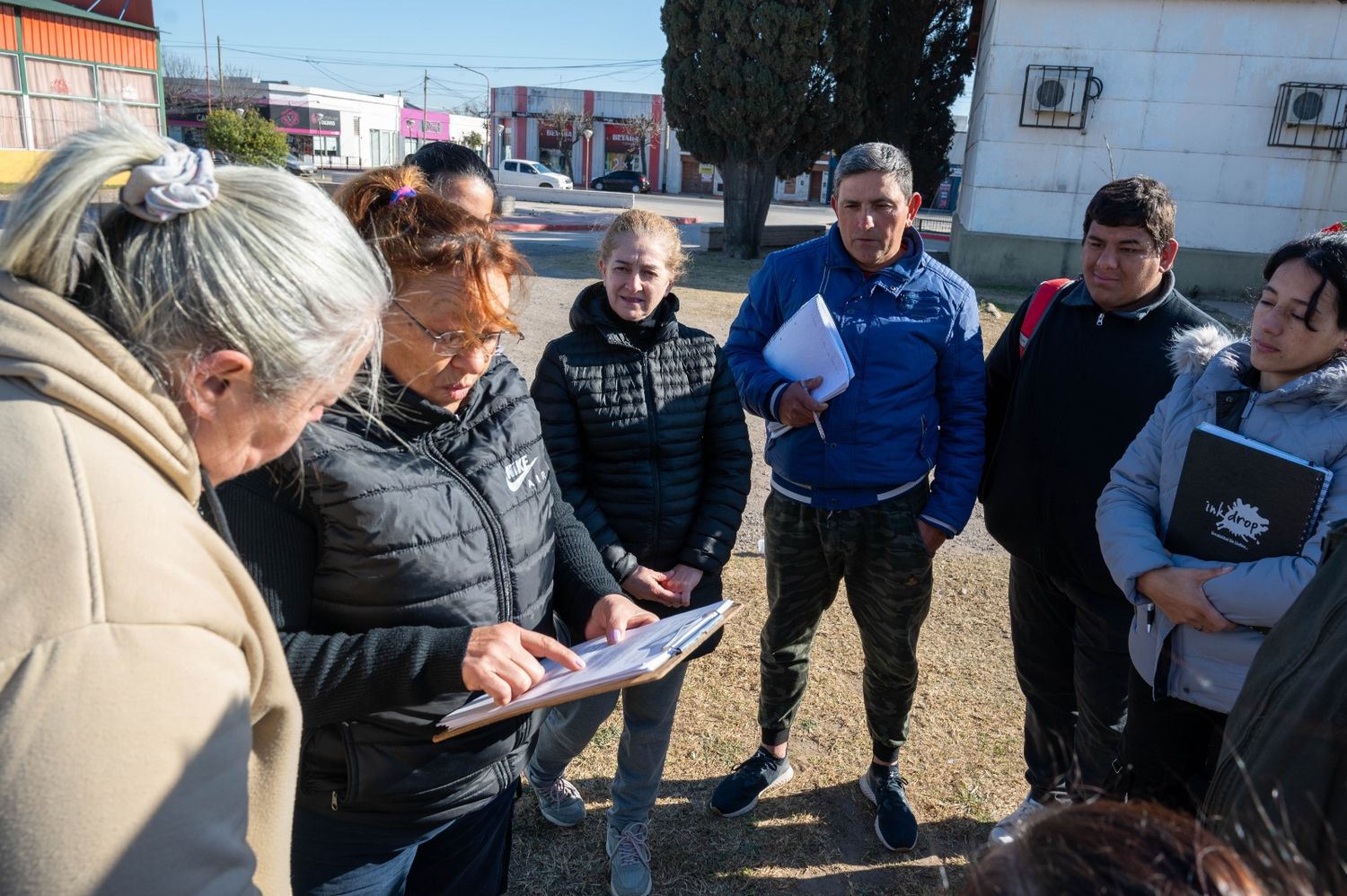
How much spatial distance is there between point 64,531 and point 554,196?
35.6 m

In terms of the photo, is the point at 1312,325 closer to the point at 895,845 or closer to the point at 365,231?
the point at 895,845

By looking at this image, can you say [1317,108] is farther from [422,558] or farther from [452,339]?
[422,558]

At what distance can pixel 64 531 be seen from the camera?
2.59 feet

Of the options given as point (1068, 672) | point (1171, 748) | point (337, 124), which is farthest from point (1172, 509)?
point (337, 124)

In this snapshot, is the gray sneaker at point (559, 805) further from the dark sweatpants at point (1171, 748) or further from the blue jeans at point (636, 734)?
the dark sweatpants at point (1171, 748)

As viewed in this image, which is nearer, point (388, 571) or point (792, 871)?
point (388, 571)

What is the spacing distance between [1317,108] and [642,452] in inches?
566

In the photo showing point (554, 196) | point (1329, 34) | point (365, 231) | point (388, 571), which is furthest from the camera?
point (554, 196)

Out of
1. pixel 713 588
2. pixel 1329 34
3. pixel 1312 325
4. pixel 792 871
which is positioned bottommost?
pixel 792 871

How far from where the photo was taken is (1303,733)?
1.21 meters

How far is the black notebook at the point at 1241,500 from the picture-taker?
2027mm

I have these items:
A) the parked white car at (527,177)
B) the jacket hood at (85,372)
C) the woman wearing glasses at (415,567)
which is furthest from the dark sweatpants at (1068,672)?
the parked white car at (527,177)

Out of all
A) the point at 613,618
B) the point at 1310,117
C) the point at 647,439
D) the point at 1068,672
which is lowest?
the point at 1068,672

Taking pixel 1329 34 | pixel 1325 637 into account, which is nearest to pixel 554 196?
pixel 1329 34
